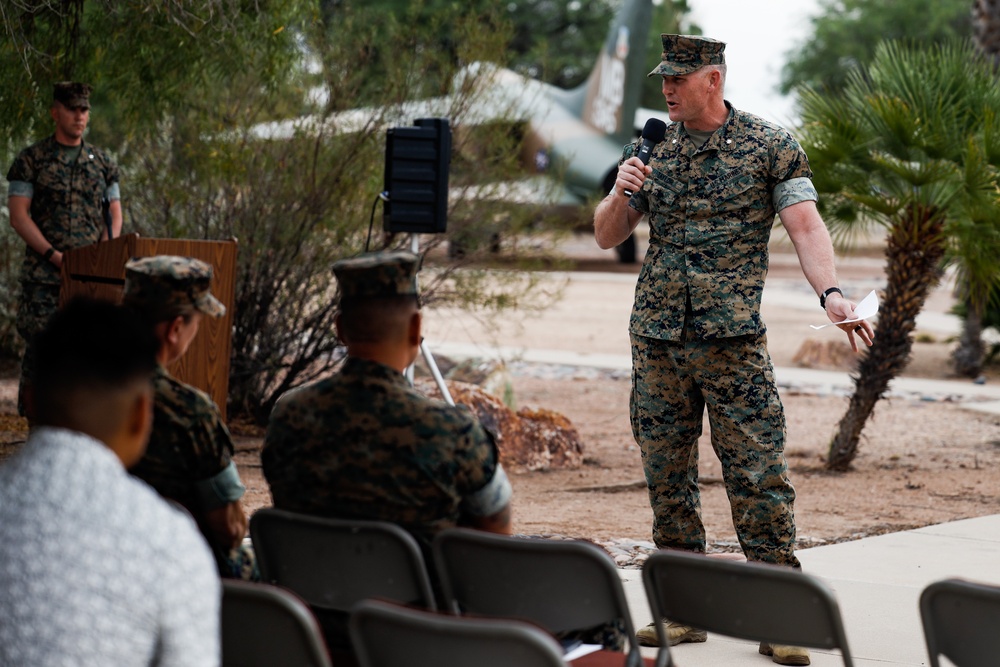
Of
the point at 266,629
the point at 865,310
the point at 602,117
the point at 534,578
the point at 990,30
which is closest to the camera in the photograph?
the point at 266,629

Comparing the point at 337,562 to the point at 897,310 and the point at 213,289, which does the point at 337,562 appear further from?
the point at 897,310

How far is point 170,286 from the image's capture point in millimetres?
3000

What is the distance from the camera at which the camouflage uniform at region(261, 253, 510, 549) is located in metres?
2.83

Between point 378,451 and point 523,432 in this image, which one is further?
point 523,432

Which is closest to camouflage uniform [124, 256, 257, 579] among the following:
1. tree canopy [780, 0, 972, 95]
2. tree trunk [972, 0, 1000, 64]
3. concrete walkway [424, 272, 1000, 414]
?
concrete walkway [424, 272, 1000, 414]

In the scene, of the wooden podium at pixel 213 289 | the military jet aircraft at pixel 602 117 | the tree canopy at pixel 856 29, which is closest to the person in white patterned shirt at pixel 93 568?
the wooden podium at pixel 213 289

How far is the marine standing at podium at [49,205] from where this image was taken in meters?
7.00

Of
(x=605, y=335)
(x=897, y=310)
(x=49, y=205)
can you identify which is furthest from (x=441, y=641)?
(x=605, y=335)

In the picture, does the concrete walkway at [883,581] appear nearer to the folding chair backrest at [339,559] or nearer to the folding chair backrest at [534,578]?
the folding chair backrest at [534,578]

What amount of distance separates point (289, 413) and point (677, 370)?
73.0 inches

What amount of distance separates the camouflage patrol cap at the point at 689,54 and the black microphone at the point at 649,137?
0.59 ft

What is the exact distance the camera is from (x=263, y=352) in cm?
930

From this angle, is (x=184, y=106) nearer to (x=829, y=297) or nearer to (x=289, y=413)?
(x=829, y=297)

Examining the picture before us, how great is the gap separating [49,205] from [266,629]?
5380 mm
